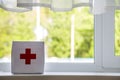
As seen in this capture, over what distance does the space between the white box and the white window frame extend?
12cm

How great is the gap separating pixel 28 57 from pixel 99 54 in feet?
1.34

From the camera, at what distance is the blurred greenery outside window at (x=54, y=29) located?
56.6 inches

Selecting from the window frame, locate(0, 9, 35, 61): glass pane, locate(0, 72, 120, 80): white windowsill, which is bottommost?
locate(0, 72, 120, 80): white windowsill

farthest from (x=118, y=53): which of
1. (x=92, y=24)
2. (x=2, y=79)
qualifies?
(x=2, y=79)

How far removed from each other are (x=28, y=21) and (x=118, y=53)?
553 mm

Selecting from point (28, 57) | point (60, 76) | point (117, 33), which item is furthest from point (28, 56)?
point (117, 33)

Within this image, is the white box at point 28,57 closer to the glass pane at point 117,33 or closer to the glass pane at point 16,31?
the glass pane at point 16,31

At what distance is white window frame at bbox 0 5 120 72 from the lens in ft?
4.67

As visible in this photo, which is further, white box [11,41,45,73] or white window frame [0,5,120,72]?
white window frame [0,5,120,72]

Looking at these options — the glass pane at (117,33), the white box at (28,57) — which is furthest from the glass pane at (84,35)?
the white box at (28,57)

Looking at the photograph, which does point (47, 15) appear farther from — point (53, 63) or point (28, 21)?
point (53, 63)

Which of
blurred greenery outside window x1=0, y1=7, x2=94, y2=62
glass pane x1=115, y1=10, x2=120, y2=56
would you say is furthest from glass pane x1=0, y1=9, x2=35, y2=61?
glass pane x1=115, y1=10, x2=120, y2=56

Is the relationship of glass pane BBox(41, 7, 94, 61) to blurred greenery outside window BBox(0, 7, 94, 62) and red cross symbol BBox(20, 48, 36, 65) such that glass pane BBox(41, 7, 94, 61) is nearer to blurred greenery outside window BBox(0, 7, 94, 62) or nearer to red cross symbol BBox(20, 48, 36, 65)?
blurred greenery outside window BBox(0, 7, 94, 62)

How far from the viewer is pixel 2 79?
1.29 meters
